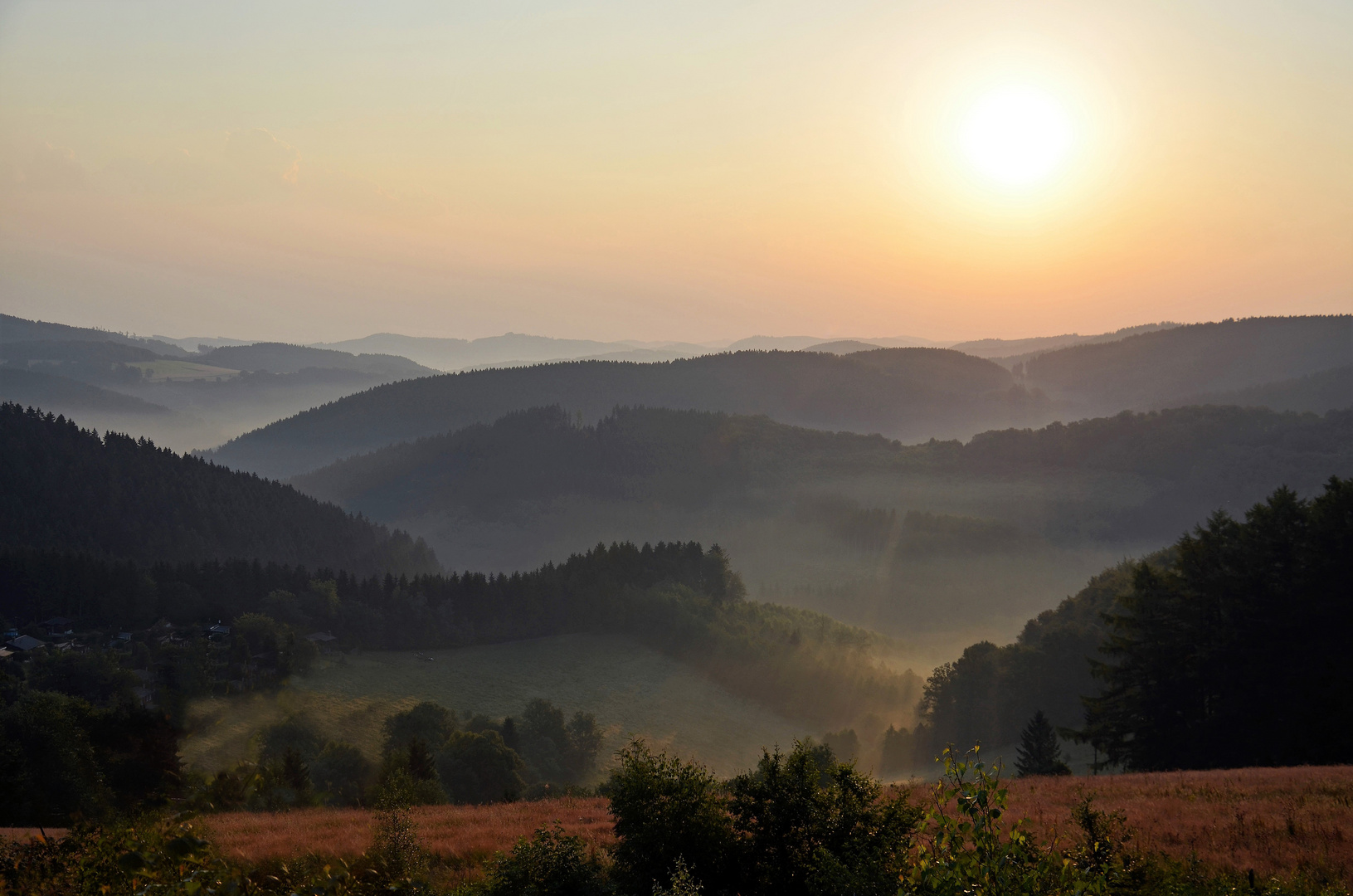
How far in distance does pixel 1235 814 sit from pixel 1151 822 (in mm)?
2756

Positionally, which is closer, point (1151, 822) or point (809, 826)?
point (809, 826)

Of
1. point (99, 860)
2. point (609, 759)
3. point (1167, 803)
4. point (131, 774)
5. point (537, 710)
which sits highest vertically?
point (99, 860)

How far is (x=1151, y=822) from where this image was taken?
25312mm

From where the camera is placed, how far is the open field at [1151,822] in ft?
70.6

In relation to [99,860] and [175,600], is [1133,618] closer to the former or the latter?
[99,860]

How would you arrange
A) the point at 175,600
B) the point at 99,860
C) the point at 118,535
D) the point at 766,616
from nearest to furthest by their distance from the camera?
the point at 99,860, the point at 175,600, the point at 766,616, the point at 118,535

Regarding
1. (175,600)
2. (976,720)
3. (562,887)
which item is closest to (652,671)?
(976,720)

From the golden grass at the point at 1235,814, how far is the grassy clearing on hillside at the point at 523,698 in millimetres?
80422

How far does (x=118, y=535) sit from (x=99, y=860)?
716 feet

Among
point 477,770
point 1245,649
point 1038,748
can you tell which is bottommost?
point 477,770

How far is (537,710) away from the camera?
107 m

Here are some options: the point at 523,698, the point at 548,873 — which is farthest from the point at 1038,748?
the point at 523,698

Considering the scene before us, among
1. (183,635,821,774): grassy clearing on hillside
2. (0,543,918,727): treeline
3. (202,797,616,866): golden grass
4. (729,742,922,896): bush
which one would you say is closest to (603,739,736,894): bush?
(729,742,922,896): bush

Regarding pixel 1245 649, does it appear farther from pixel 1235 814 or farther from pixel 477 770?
pixel 477 770
